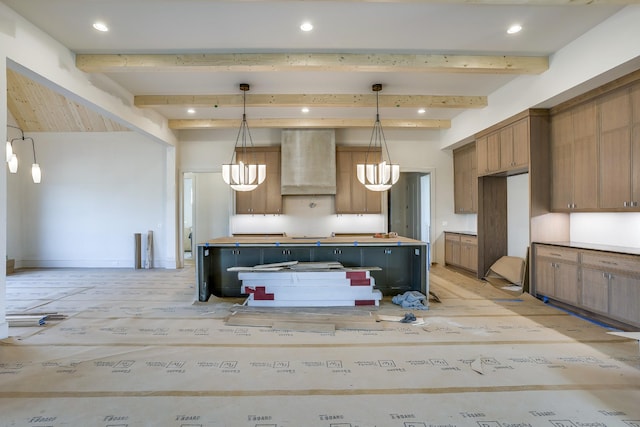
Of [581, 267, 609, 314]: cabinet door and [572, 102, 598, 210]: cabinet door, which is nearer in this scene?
[581, 267, 609, 314]: cabinet door

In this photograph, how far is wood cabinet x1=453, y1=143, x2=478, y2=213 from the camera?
6723 millimetres

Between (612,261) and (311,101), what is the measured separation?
457 cm

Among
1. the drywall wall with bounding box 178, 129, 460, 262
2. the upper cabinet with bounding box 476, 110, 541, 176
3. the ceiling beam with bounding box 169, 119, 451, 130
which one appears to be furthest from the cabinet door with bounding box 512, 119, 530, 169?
the drywall wall with bounding box 178, 129, 460, 262

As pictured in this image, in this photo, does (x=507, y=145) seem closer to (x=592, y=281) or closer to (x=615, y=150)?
(x=615, y=150)

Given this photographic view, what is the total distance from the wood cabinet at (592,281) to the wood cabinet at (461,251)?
1711 mm

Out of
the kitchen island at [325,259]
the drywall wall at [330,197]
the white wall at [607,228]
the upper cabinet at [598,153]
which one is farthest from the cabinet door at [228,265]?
the white wall at [607,228]

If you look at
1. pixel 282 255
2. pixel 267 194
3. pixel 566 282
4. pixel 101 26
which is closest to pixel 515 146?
pixel 566 282

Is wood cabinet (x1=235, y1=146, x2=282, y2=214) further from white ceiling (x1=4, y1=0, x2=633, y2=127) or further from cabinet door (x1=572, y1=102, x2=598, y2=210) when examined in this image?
cabinet door (x1=572, y1=102, x2=598, y2=210)

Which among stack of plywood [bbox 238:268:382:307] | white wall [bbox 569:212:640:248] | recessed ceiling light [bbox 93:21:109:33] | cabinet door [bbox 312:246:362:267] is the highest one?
recessed ceiling light [bbox 93:21:109:33]

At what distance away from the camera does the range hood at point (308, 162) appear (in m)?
7.17

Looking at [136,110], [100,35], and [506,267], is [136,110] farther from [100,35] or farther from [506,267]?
[506,267]

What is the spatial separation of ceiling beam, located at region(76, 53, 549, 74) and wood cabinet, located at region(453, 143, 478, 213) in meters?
2.82

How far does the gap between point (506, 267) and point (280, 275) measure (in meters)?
4.06

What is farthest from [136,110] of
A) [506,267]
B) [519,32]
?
[506,267]
